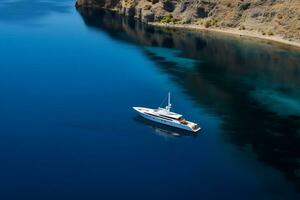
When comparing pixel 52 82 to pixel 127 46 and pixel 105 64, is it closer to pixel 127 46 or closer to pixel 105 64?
pixel 105 64

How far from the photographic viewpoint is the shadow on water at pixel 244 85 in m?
110

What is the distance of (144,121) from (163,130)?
580 centimetres

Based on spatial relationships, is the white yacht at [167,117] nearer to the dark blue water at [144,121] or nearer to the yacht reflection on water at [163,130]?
the yacht reflection on water at [163,130]

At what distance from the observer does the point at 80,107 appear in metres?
126

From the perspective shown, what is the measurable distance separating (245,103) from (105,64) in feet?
160

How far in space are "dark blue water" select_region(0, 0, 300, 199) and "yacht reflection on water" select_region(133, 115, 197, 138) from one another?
1.46 ft

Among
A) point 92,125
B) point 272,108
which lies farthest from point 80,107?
point 272,108

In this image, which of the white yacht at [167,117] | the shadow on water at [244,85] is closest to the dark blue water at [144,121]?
the shadow on water at [244,85]

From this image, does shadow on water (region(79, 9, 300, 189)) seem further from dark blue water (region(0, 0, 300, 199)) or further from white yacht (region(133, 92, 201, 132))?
white yacht (region(133, 92, 201, 132))

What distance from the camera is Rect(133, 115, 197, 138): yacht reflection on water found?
375 feet

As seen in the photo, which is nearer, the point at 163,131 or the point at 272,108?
the point at 163,131

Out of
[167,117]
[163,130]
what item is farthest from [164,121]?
[163,130]

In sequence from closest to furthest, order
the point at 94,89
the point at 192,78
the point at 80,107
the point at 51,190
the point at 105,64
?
the point at 51,190, the point at 80,107, the point at 94,89, the point at 192,78, the point at 105,64

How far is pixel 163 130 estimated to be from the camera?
116688mm
